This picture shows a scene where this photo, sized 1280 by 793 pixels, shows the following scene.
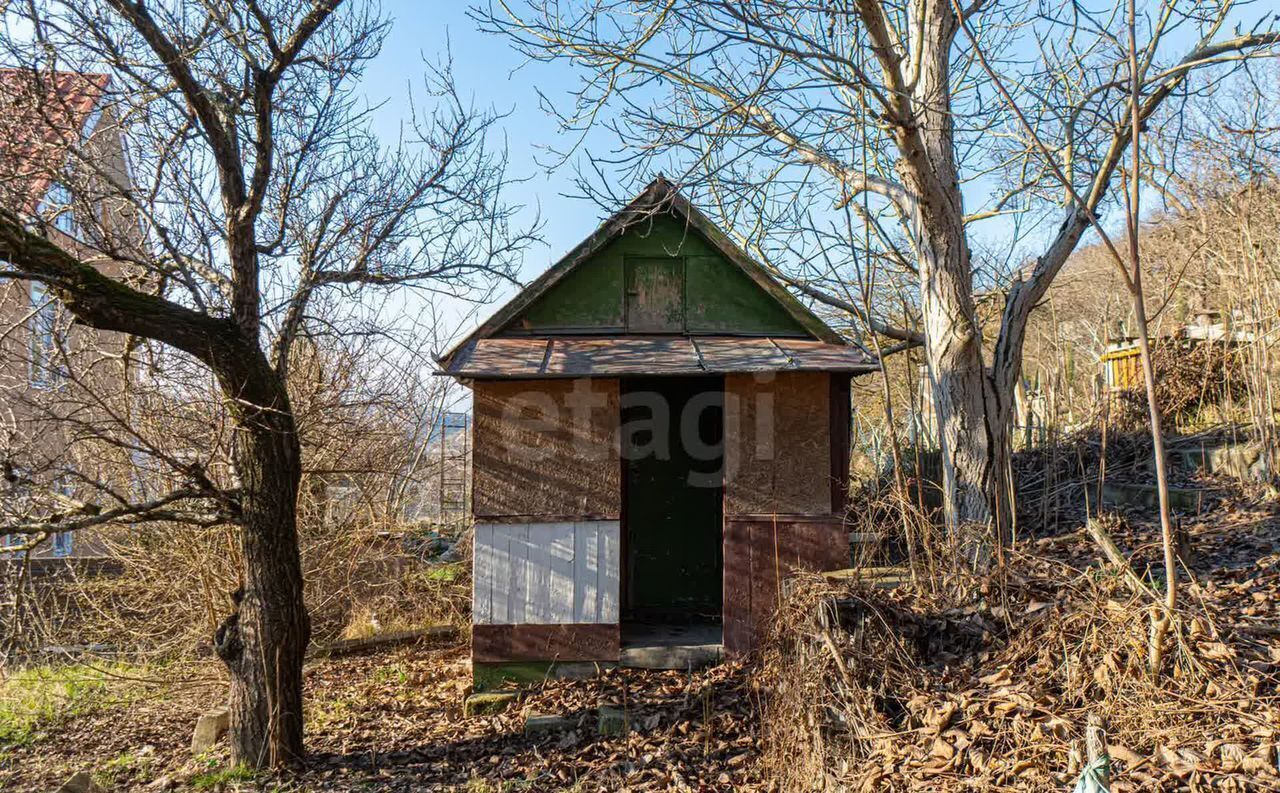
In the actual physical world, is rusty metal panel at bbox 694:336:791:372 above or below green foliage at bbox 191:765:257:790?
above

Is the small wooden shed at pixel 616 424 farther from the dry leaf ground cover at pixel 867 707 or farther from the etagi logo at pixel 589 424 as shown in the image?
the dry leaf ground cover at pixel 867 707

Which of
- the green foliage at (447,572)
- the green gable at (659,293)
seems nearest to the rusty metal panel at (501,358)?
the green gable at (659,293)

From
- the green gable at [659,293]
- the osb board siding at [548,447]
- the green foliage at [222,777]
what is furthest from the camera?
the green gable at [659,293]

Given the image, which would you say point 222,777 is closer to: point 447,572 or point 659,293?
point 447,572

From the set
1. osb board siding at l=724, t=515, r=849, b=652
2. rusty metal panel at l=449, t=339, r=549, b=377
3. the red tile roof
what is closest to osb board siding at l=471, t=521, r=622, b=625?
osb board siding at l=724, t=515, r=849, b=652

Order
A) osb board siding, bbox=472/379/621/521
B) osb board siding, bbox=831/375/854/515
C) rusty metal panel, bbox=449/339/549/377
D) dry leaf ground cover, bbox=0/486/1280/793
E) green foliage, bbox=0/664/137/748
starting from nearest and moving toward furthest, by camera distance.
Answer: dry leaf ground cover, bbox=0/486/1280/793, rusty metal panel, bbox=449/339/549/377, osb board siding, bbox=472/379/621/521, osb board siding, bbox=831/375/854/515, green foliage, bbox=0/664/137/748

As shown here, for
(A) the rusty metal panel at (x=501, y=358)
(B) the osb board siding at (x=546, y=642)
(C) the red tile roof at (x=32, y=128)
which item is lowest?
(B) the osb board siding at (x=546, y=642)

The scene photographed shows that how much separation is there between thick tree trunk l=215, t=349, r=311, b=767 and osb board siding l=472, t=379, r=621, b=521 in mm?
1791

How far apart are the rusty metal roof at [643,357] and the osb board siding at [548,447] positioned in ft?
0.87

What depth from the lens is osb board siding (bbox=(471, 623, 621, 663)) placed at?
6988 millimetres

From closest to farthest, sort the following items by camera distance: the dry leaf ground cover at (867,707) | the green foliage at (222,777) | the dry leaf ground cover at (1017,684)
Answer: the dry leaf ground cover at (1017,684)
the dry leaf ground cover at (867,707)
the green foliage at (222,777)

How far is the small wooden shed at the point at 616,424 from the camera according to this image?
704 centimetres

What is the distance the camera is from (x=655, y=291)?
7.89 meters

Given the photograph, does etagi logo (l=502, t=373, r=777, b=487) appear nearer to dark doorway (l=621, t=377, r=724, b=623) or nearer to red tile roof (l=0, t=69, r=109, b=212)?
dark doorway (l=621, t=377, r=724, b=623)
